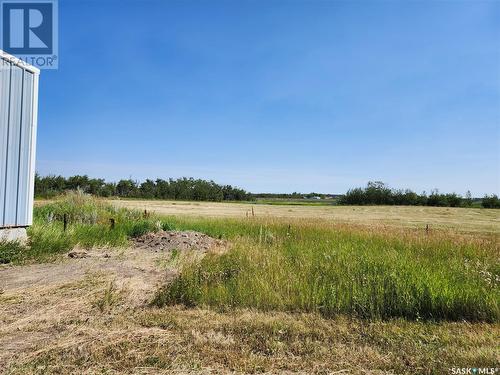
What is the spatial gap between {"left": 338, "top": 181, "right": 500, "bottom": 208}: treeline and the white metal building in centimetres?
7506

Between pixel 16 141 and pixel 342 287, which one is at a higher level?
pixel 16 141

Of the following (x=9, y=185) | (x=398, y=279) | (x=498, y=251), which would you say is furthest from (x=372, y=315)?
(x=9, y=185)

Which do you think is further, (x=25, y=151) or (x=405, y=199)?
(x=405, y=199)

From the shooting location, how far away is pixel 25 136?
913 cm

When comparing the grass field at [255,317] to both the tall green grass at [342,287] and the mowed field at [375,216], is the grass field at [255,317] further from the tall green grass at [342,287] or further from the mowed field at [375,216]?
the mowed field at [375,216]

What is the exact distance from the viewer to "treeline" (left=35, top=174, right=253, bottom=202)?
6787 cm

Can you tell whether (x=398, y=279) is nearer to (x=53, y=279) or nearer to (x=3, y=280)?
(x=53, y=279)

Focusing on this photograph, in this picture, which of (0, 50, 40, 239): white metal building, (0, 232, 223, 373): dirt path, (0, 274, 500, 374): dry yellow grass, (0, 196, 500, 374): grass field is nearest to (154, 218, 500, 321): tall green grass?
(0, 196, 500, 374): grass field

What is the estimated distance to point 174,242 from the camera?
1179 cm

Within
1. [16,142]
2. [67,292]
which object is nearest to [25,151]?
[16,142]

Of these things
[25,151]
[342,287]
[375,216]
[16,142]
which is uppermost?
[16,142]

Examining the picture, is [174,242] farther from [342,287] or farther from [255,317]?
[255,317]

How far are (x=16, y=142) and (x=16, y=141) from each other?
0.08 ft

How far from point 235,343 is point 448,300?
3125 millimetres
